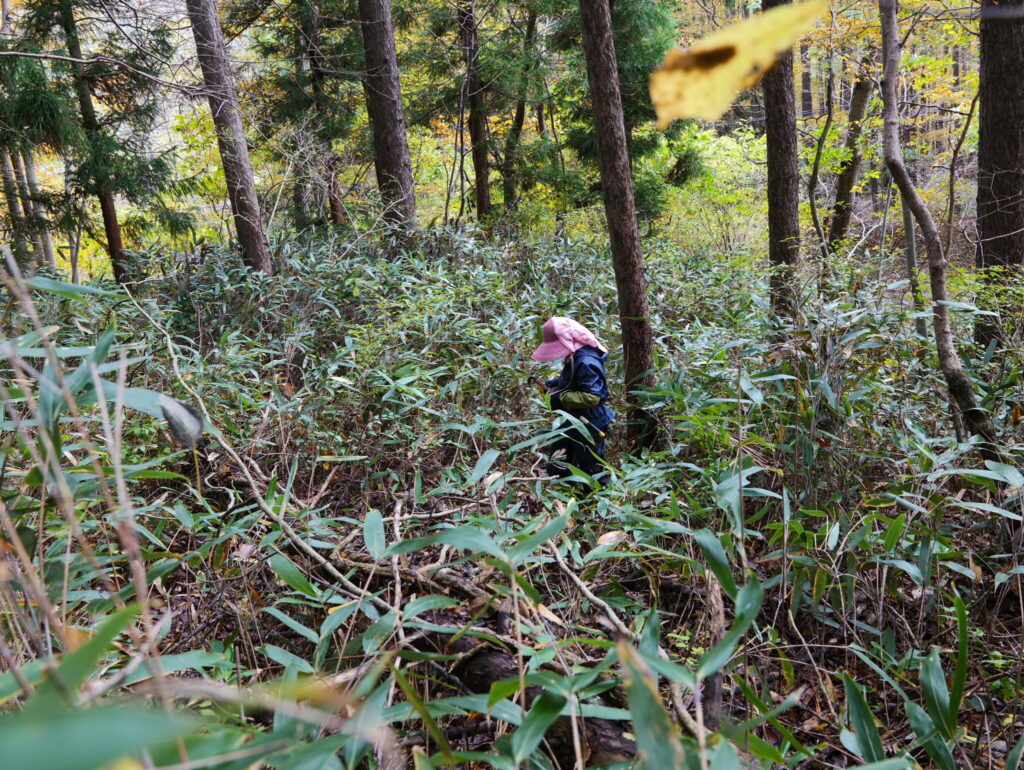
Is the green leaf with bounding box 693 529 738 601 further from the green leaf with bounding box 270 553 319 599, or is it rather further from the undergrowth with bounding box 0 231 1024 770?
the green leaf with bounding box 270 553 319 599

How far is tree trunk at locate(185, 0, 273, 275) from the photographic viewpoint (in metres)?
6.49

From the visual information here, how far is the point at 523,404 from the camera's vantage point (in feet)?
13.1

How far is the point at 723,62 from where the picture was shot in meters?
0.37

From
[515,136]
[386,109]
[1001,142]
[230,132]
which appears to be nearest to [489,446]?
[1001,142]

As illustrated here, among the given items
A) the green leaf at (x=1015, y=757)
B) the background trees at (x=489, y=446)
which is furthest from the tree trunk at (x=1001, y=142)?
the green leaf at (x=1015, y=757)

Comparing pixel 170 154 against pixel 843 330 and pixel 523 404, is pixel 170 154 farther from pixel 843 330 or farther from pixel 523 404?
pixel 843 330

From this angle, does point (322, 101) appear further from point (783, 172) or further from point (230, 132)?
point (783, 172)

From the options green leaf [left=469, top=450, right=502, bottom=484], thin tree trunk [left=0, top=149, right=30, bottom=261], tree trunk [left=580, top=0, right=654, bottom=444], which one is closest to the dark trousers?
tree trunk [left=580, top=0, right=654, bottom=444]

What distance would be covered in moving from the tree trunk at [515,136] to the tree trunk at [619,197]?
6.66 metres

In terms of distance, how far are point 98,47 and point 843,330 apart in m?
9.99

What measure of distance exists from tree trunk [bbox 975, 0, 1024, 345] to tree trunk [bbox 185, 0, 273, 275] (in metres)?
6.44

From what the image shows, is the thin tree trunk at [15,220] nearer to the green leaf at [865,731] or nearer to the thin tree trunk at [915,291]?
the thin tree trunk at [915,291]

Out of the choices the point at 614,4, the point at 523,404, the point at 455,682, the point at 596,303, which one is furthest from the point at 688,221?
the point at 455,682

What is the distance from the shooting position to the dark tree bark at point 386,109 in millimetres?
8266
